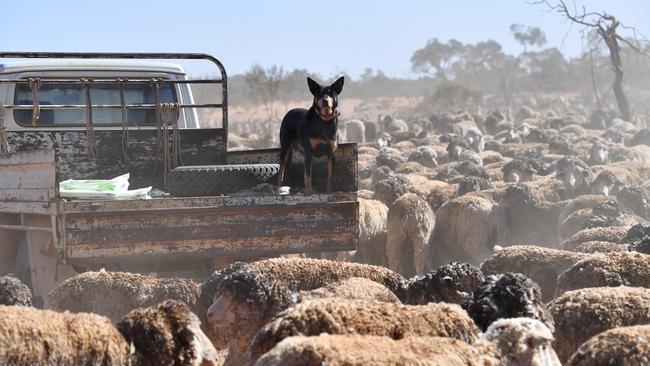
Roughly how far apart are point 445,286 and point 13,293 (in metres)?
3.02

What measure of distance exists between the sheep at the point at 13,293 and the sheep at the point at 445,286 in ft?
8.92

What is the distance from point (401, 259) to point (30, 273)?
5418mm

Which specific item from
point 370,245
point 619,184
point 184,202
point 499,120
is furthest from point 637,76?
point 184,202

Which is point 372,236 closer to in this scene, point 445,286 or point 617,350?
point 445,286

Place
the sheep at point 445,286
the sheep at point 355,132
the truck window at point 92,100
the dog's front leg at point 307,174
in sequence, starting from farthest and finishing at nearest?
1. the sheep at point 355,132
2. the truck window at point 92,100
3. the dog's front leg at point 307,174
4. the sheep at point 445,286

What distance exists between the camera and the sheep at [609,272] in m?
7.31

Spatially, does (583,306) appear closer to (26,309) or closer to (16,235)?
(26,309)

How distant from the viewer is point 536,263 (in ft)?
29.6

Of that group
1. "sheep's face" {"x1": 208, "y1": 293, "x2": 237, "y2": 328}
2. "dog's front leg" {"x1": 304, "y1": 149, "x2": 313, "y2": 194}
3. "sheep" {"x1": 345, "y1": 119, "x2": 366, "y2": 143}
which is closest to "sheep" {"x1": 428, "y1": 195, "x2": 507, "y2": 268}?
"dog's front leg" {"x1": 304, "y1": 149, "x2": 313, "y2": 194}

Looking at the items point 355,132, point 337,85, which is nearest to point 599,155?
point 355,132

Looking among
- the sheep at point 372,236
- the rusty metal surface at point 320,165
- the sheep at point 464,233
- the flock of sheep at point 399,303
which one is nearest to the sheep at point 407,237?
the flock of sheep at point 399,303

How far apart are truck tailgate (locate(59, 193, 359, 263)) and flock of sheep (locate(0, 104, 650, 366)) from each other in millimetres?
223

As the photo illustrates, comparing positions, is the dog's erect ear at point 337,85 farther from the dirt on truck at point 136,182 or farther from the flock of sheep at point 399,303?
the flock of sheep at point 399,303

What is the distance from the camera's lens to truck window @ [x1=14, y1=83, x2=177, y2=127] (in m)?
9.69
